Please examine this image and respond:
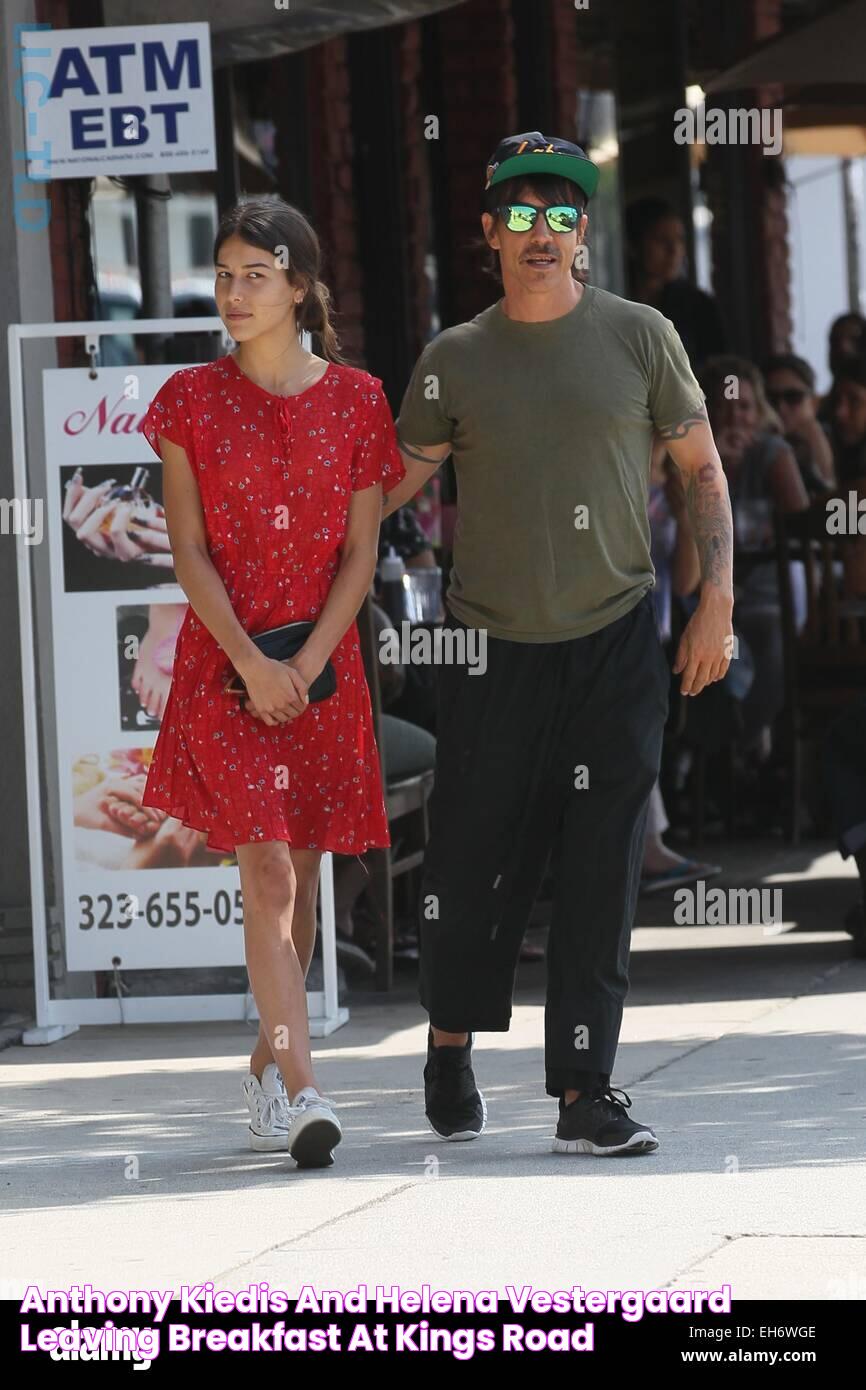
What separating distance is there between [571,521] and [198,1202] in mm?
1454

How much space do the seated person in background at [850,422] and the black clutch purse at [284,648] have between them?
5.36m

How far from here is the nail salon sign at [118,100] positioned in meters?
6.56

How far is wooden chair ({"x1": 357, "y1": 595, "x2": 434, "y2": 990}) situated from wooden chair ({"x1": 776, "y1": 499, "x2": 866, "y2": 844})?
7.66 ft

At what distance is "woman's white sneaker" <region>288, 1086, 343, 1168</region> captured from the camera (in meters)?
4.75

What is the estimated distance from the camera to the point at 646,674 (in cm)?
484

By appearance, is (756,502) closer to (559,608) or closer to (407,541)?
Result: (407,541)

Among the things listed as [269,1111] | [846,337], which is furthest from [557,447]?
[846,337]

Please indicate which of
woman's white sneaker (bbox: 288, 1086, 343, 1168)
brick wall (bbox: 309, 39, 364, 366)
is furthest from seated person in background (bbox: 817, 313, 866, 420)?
woman's white sneaker (bbox: 288, 1086, 343, 1168)

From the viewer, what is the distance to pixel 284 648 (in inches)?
191

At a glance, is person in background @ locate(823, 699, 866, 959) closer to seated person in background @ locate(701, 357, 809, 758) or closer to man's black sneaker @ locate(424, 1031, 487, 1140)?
seated person in background @ locate(701, 357, 809, 758)

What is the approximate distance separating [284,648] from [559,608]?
1.77 ft

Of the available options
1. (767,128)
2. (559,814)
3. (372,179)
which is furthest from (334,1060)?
(767,128)

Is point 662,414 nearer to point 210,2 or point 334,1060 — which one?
point 334,1060

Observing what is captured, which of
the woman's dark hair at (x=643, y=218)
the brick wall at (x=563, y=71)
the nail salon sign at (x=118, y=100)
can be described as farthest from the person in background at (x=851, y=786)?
the brick wall at (x=563, y=71)
